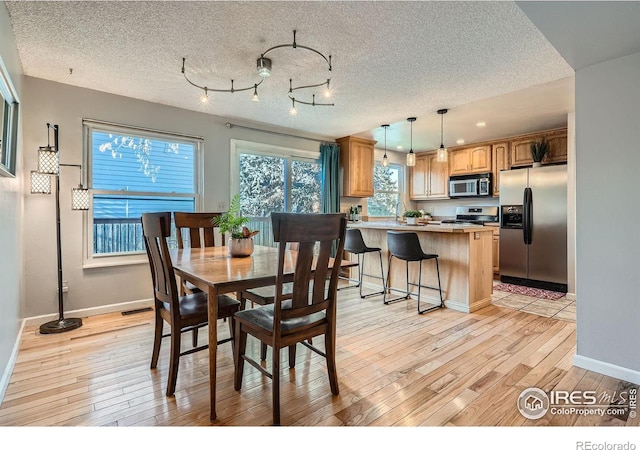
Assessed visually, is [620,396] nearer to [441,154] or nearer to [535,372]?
[535,372]

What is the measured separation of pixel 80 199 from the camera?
9.88 ft

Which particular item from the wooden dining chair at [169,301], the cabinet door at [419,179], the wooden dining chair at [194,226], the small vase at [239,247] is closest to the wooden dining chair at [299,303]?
the wooden dining chair at [169,301]

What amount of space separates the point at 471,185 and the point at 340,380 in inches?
185

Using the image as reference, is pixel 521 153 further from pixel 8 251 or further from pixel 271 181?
pixel 8 251

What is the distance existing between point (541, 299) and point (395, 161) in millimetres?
3566

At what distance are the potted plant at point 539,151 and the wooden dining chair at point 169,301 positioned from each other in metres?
4.71

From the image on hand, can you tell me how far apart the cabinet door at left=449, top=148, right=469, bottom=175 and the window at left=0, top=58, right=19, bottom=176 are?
19.4 ft

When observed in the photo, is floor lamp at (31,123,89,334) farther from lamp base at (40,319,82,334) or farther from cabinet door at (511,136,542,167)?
cabinet door at (511,136,542,167)

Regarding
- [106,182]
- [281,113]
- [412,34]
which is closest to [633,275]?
[412,34]

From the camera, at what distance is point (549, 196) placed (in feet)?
14.2

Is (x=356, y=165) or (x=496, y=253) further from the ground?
(x=356, y=165)

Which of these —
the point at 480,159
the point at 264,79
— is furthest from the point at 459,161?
the point at 264,79

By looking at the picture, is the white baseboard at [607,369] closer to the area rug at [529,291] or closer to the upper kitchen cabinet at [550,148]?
the area rug at [529,291]

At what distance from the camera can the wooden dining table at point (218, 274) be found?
5.16ft
